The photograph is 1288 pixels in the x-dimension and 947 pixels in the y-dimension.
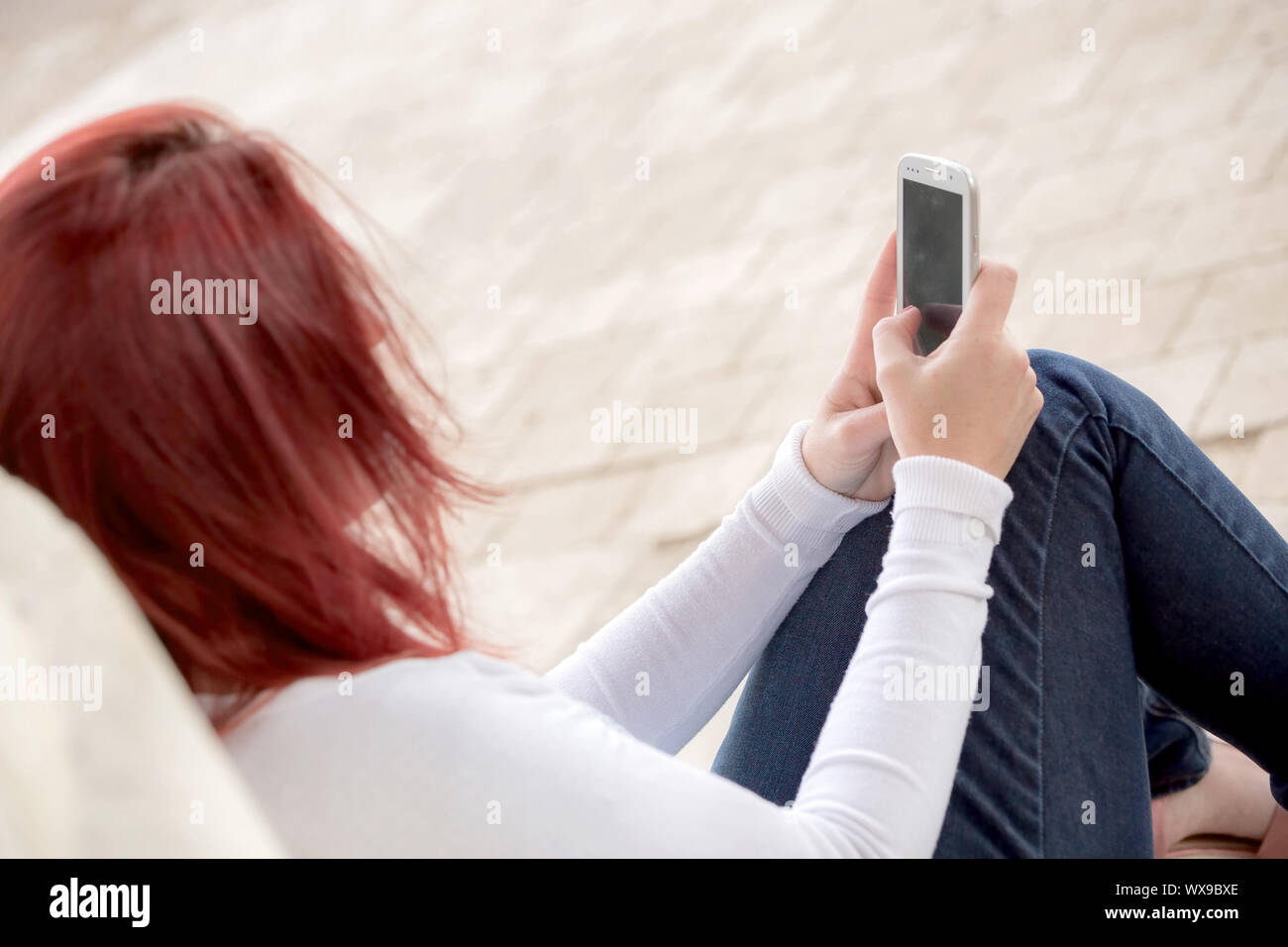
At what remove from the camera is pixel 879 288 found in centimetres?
93

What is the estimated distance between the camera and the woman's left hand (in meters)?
0.84

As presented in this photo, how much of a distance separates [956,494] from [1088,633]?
5.5 inches

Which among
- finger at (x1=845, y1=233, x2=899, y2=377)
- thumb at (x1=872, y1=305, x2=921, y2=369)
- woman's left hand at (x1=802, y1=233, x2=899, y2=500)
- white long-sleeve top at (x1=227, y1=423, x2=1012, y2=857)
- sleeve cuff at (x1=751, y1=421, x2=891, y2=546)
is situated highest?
finger at (x1=845, y1=233, x2=899, y2=377)

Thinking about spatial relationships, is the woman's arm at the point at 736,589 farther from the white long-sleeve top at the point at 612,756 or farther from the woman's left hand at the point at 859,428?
the white long-sleeve top at the point at 612,756

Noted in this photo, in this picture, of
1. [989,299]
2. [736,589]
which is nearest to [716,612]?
[736,589]

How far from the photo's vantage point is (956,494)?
700mm

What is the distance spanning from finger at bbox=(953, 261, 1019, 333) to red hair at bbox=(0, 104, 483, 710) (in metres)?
0.36

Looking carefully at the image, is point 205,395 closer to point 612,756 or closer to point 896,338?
point 612,756

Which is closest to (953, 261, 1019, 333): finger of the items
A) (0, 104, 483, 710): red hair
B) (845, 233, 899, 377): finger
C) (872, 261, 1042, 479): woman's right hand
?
(872, 261, 1042, 479): woman's right hand

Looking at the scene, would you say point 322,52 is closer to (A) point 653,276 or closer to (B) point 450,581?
(A) point 653,276

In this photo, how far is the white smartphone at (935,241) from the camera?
0.87 meters

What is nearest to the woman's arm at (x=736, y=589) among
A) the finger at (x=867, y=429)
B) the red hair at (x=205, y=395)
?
the finger at (x=867, y=429)

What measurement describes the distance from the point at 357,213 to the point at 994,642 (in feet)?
1.41

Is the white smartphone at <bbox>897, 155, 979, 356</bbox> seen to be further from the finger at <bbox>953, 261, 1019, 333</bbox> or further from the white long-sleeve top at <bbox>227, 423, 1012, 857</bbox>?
the white long-sleeve top at <bbox>227, 423, 1012, 857</bbox>
